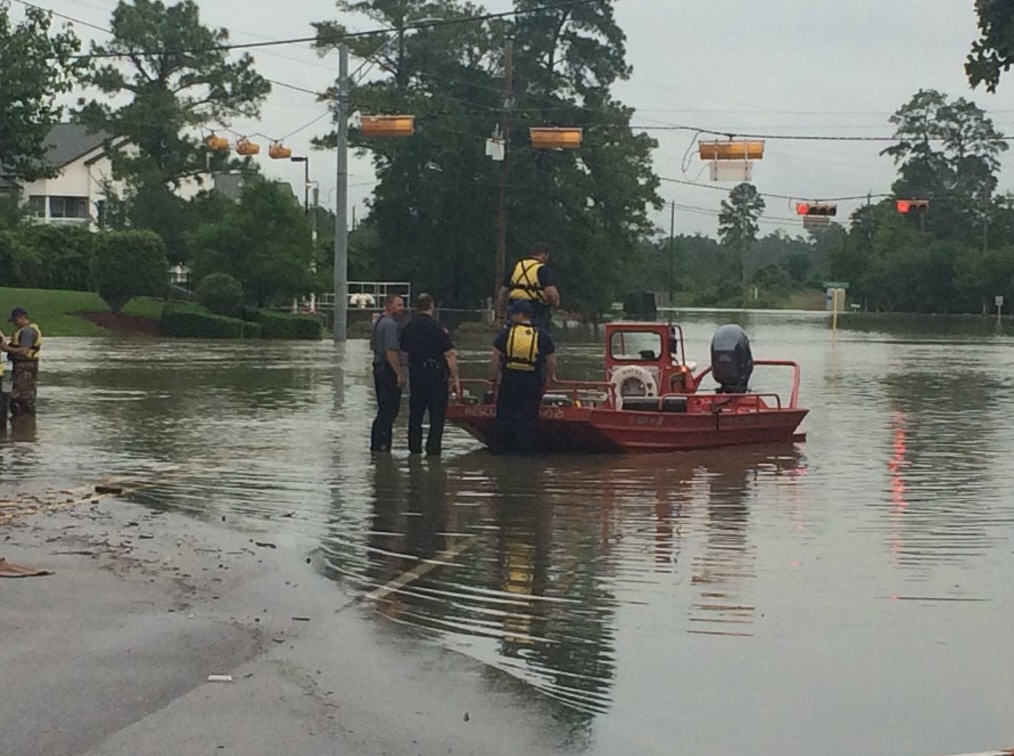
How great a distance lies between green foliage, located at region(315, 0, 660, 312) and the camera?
241 ft

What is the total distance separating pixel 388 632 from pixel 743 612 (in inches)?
81.0

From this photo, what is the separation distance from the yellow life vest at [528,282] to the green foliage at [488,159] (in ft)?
185

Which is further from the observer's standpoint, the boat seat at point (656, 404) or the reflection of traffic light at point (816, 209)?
the reflection of traffic light at point (816, 209)

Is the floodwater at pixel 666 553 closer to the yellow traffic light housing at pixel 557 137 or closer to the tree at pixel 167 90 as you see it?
the yellow traffic light housing at pixel 557 137

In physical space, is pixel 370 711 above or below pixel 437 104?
below

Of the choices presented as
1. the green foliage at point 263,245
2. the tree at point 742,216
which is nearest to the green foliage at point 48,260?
the green foliage at point 263,245

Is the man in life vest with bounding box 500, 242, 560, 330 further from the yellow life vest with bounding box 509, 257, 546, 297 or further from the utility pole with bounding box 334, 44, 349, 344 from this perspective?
the utility pole with bounding box 334, 44, 349, 344

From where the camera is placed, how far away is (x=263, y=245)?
57688 millimetres

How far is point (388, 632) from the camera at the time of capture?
26.6ft

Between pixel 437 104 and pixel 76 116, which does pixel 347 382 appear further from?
pixel 76 116

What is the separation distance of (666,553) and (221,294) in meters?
45.6

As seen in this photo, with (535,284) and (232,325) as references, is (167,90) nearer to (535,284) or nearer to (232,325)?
(232,325)

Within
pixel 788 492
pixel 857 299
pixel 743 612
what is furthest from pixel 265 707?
pixel 857 299

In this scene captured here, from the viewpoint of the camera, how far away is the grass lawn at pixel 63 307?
168ft
